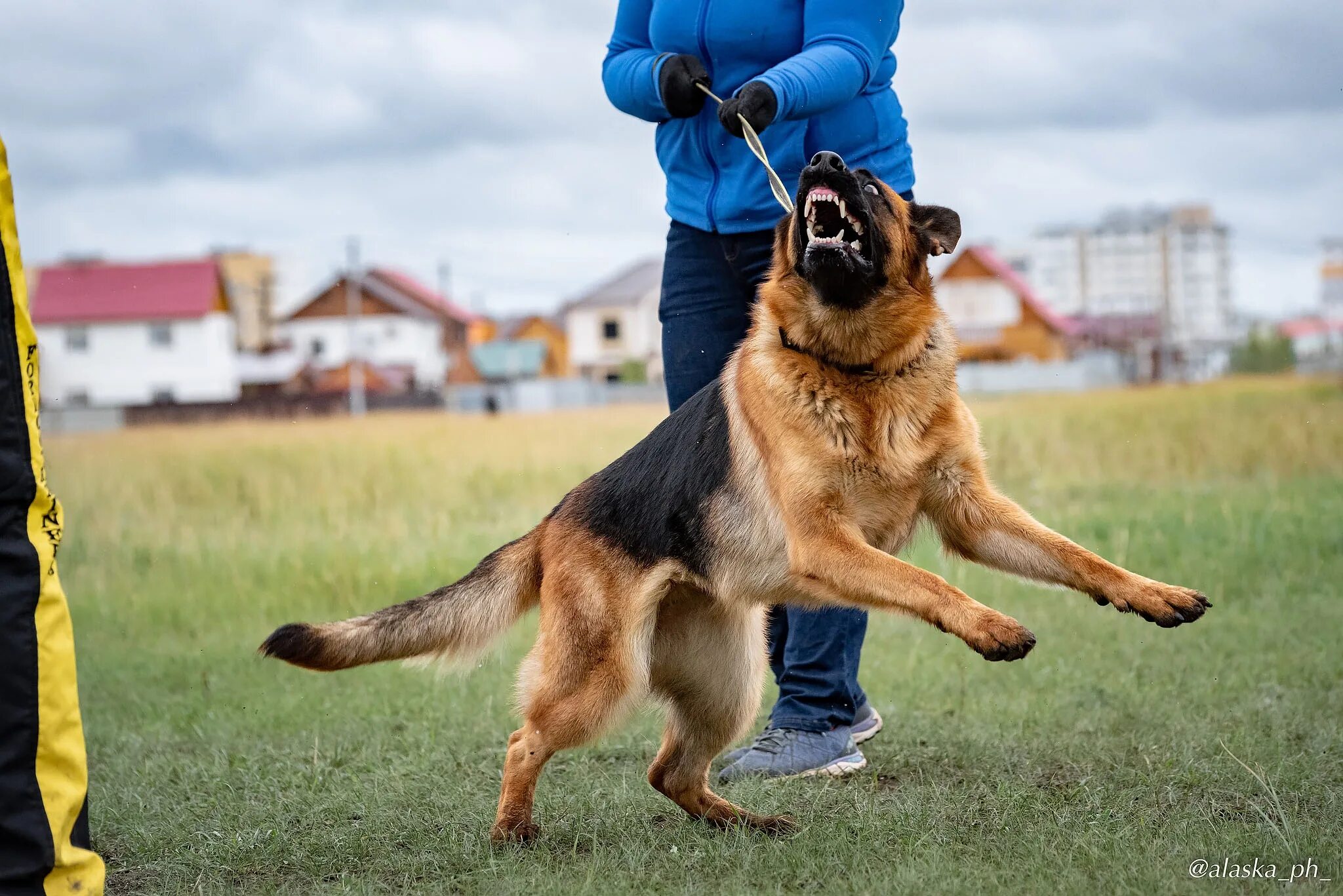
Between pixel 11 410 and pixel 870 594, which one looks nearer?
pixel 11 410

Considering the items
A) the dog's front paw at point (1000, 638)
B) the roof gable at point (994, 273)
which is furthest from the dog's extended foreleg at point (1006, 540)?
the roof gable at point (994, 273)

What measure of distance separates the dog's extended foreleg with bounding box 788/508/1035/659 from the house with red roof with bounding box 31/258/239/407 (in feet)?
98.3

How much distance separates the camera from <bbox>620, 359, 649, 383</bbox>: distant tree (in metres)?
39.3

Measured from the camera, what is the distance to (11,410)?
2.54m

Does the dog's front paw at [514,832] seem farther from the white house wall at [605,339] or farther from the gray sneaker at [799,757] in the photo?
the white house wall at [605,339]

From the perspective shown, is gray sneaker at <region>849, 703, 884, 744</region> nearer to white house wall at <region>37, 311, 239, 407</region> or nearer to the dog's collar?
the dog's collar

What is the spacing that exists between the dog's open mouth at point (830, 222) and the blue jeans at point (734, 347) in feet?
1.82

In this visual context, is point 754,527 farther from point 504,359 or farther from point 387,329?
point 387,329

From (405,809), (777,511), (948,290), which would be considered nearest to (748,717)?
(777,511)

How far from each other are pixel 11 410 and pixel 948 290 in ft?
155

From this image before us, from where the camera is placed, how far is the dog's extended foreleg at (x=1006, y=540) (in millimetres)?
3260

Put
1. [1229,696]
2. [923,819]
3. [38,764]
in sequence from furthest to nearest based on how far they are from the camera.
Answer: [1229,696], [923,819], [38,764]

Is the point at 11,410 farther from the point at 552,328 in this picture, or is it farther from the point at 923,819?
the point at 552,328

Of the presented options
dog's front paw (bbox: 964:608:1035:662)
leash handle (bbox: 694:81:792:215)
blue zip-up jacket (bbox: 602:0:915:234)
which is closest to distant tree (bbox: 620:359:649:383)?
blue zip-up jacket (bbox: 602:0:915:234)
